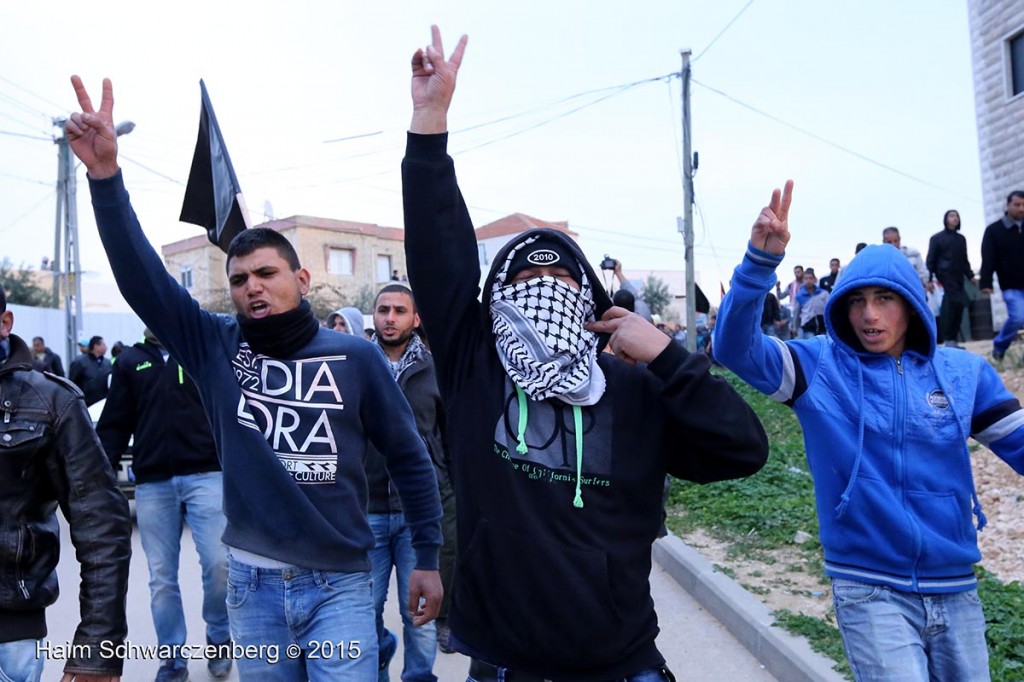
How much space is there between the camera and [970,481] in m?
2.93

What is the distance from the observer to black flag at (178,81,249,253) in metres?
5.44

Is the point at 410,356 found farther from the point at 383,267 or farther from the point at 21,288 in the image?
the point at 383,267

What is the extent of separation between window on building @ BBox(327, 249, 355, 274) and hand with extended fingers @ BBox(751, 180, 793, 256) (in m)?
48.6

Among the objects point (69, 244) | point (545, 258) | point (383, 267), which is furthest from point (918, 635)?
point (383, 267)

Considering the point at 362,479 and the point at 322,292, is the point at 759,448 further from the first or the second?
the point at 322,292

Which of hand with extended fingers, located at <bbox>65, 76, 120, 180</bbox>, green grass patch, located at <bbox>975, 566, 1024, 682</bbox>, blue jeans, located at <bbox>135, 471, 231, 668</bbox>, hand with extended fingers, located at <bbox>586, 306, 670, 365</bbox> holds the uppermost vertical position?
hand with extended fingers, located at <bbox>65, 76, 120, 180</bbox>

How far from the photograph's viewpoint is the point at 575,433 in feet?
7.47

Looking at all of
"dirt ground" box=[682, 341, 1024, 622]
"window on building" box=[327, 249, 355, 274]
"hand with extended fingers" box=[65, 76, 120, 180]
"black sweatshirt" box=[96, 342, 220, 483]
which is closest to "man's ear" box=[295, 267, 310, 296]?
"hand with extended fingers" box=[65, 76, 120, 180]

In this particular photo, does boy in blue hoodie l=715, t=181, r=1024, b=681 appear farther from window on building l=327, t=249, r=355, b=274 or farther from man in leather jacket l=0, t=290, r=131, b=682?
window on building l=327, t=249, r=355, b=274

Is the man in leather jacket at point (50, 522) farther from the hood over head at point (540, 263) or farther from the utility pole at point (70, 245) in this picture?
the utility pole at point (70, 245)

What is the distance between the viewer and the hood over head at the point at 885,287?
9.96ft

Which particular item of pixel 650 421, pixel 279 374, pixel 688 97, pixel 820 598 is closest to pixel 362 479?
pixel 279 374

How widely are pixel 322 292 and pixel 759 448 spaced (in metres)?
46.6

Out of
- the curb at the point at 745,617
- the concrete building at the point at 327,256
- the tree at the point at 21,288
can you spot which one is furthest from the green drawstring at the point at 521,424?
the concrete building at the point at 327,256
